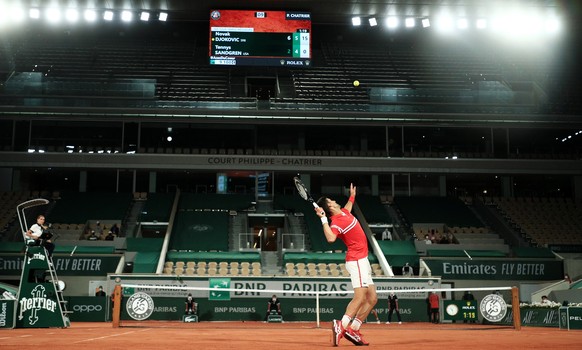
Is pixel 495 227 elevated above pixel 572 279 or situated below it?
above

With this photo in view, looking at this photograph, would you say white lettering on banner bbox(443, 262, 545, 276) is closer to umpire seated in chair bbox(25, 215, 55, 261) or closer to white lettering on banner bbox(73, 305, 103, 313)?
white lettering on banner bbox(73, 305, 103, 313)

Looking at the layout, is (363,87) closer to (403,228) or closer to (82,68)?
(403,228)

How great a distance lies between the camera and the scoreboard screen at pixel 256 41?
36000 millimetres

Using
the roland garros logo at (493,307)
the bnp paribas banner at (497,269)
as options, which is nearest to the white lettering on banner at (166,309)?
the bnp paribas banner at (497,269)

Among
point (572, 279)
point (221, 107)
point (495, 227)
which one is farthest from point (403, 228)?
point (221, 107)

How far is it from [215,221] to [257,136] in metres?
6.66

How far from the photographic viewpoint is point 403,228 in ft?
113

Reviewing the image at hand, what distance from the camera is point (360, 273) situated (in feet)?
31.6

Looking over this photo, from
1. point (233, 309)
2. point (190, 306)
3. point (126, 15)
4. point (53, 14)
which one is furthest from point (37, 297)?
point (126, 15)

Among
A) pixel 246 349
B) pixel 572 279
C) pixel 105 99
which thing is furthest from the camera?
pixel 105 99

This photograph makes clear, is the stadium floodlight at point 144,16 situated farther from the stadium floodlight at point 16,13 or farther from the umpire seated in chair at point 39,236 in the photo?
the umpire seated in chair at point 39,236

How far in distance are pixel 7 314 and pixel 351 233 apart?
10.4 m

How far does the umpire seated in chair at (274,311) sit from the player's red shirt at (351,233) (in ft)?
53.1

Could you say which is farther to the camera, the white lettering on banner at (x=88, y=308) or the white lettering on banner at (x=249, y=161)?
the white lettering on banner at (x=249, y=161)
